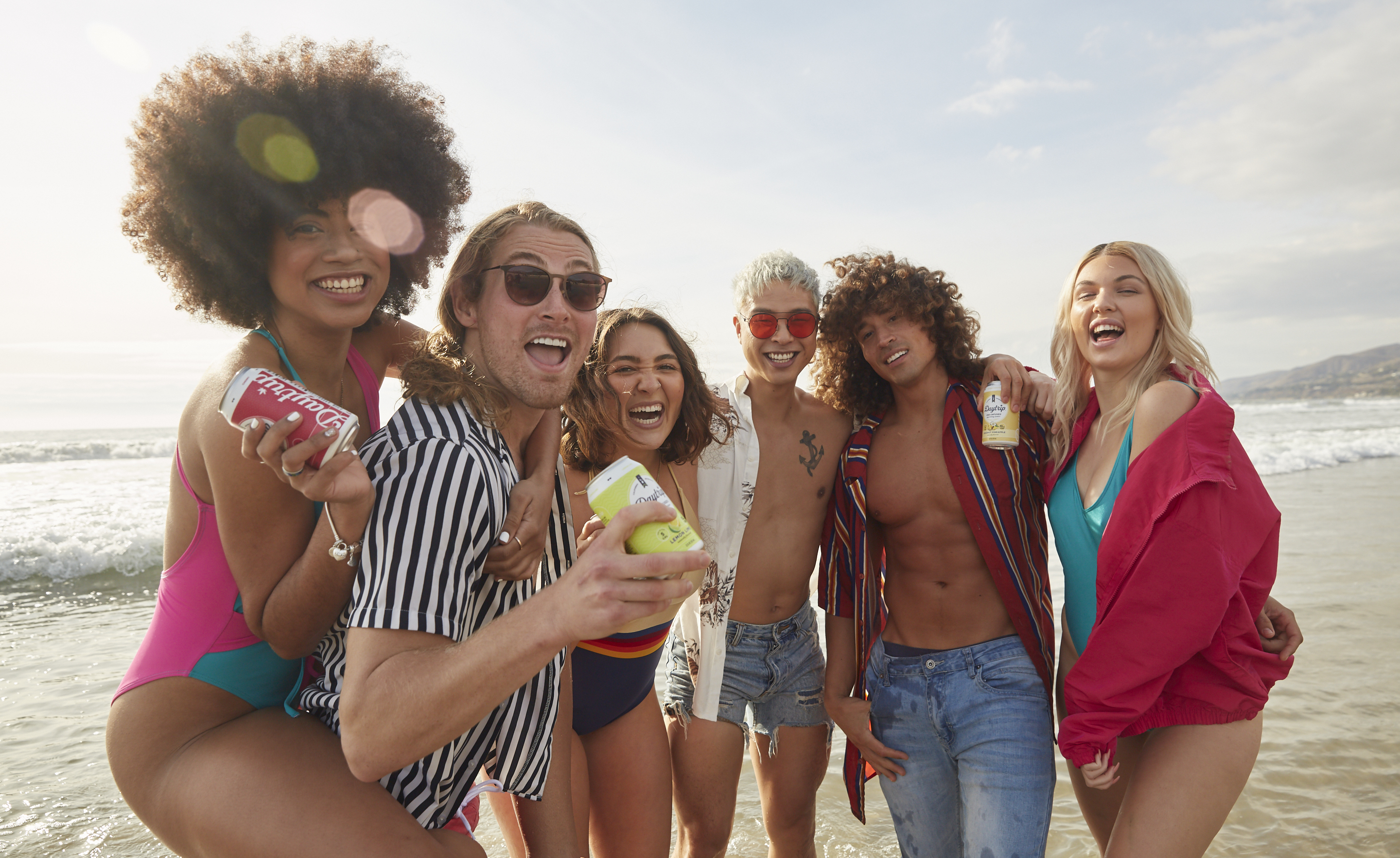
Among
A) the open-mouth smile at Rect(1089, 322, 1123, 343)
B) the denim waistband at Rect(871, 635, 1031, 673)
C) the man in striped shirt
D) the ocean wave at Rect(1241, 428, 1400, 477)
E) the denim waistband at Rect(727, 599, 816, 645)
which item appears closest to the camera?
the man in striped shirt

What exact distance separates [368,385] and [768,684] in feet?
9.09

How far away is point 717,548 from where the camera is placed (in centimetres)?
428

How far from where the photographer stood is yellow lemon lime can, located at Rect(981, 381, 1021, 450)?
11.4 feet

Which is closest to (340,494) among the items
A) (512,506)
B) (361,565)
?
(361,565)

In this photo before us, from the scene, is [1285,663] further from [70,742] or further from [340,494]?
[70,742]

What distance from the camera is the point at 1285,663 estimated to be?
2900mm

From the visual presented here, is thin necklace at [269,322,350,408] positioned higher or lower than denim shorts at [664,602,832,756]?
higher

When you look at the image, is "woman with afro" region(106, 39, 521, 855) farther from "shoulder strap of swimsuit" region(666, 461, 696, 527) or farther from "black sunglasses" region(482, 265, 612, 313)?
"shoulder strap of swimsuit" region(666, 461, 696, 527)

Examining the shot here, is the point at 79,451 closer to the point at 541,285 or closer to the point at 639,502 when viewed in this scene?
the point at 541,285

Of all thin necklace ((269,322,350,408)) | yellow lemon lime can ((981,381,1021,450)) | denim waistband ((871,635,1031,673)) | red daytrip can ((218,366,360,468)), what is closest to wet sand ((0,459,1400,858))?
denim waistband ((871,635,1031,673))

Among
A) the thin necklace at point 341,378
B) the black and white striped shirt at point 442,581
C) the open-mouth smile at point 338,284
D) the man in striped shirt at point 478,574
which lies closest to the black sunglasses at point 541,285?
the man in striped shirt at point 478,574

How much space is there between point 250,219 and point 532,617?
6.36 feet

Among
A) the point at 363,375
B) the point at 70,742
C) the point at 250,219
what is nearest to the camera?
the point at 250,219

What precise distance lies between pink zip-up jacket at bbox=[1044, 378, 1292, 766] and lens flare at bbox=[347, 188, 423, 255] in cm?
302
